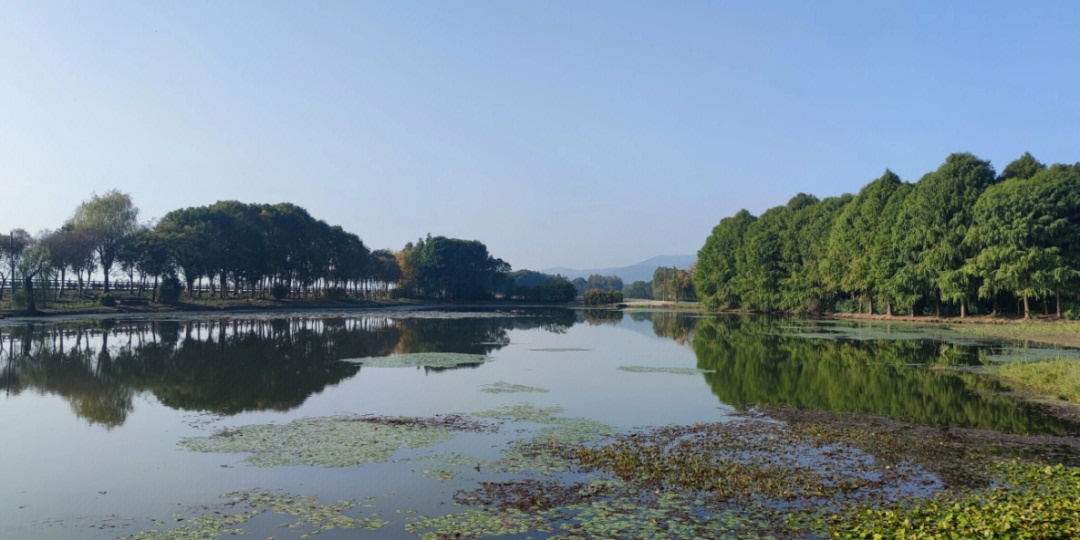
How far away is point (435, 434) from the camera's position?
17422 millimetres

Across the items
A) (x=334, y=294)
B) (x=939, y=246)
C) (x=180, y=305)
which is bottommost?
(x=180, y=305)

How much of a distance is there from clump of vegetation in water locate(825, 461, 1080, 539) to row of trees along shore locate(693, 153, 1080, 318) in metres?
57.7

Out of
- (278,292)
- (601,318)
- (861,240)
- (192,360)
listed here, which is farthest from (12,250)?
(861,240)

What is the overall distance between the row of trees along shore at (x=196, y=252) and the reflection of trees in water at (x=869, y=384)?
69150 millimetres

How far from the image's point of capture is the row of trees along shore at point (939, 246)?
5981cm

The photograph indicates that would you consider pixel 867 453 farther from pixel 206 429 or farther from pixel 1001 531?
pixel 206 429

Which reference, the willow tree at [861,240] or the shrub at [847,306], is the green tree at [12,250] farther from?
the shrub at [847,306]

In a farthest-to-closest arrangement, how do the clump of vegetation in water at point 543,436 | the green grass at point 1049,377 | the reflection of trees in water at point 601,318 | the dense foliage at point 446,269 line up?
1. the dense foliage at point 446,269
2. the reflection of trees in water at point 601,318
3. the green grass at point 1049,377
4. the clump of vegetation in water at point 543,436

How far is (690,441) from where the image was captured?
645 inches

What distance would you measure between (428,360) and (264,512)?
23640mm

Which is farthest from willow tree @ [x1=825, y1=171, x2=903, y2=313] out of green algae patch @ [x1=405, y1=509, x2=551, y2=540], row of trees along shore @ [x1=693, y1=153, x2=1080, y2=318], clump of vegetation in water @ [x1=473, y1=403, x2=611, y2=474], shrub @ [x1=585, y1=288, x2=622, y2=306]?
shrub @ [x1=585, y1=288, x2=622, y2=306]

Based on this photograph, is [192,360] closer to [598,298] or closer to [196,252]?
[196,252]

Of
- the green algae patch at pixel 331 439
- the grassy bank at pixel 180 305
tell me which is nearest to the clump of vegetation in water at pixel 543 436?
the green algae patch at pixel 331 439

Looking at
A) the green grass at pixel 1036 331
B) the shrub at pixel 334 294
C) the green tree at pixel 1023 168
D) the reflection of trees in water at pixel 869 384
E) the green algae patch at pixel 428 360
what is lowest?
the reflection of trees in water at pixel 869 384
